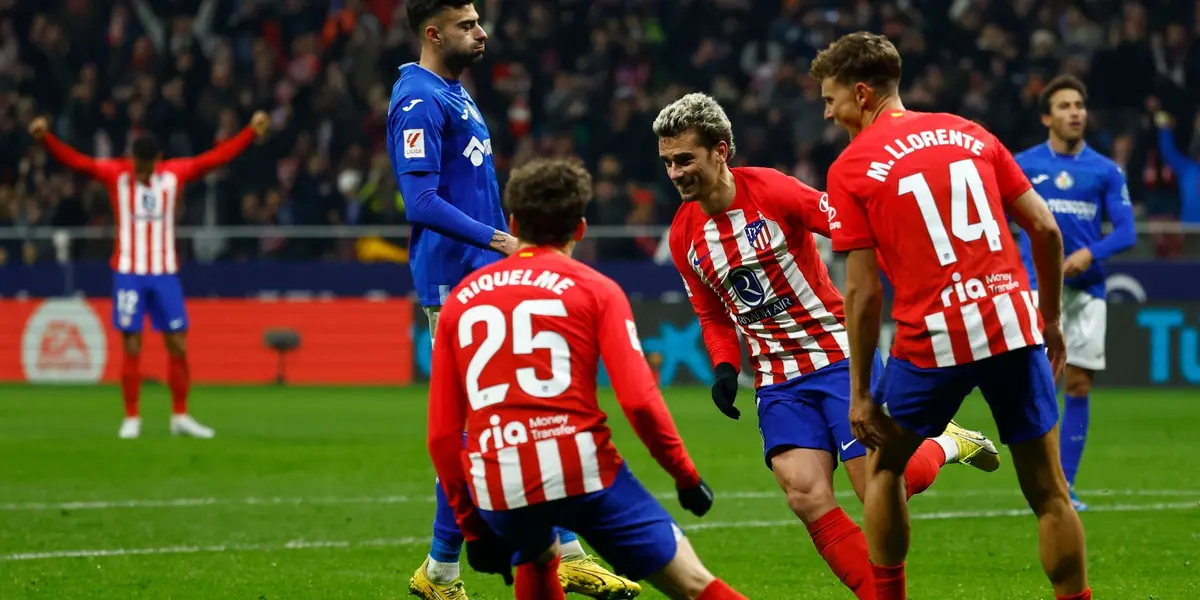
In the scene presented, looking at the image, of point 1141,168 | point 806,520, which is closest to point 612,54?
point 1141,168

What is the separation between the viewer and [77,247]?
2031 centimetres

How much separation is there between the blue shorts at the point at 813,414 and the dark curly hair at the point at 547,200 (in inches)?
62.1

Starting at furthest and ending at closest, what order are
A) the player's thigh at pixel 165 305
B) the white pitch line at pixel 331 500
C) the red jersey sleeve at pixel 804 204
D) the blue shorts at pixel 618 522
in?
the player's thigh at pixel 165 305 < the white pitch line at pixel 331 500 < the red jersey sleeve at pixel 804 204 < the blue shorts at pixel 618 522

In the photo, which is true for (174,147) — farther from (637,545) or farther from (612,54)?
(637,545)

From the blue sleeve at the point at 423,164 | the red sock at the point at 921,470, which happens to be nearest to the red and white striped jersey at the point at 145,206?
the blue sleeve at the point at 423,164

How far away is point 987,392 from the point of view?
5453 mm

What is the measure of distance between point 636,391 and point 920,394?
1.22m

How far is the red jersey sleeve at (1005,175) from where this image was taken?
5.36 metres

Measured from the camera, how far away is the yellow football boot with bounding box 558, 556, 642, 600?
21.8 feet

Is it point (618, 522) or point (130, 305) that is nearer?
point (618, 522)

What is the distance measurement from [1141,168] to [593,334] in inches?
648

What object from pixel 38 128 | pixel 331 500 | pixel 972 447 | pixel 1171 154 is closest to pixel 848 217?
pixel 972 447

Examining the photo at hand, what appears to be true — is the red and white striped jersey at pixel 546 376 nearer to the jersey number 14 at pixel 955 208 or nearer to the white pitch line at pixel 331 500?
the jersey number 14 at pixel 955 208

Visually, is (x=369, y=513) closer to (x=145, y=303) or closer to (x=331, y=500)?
(x=331, y=500)
